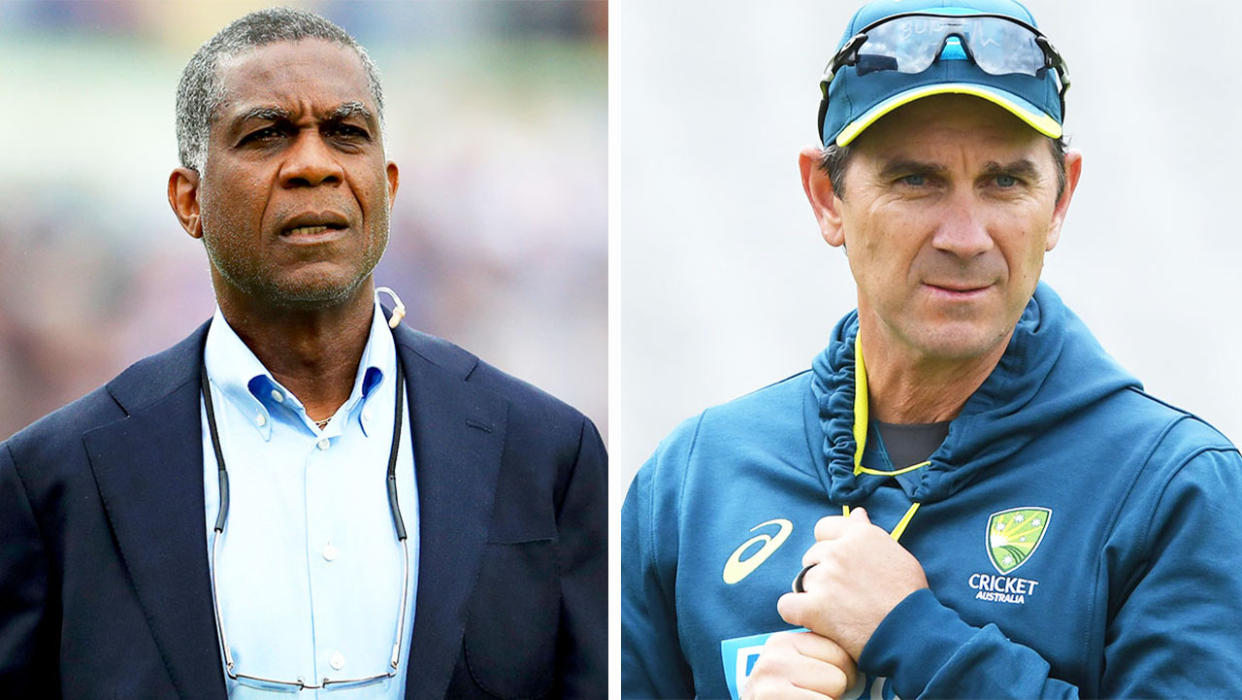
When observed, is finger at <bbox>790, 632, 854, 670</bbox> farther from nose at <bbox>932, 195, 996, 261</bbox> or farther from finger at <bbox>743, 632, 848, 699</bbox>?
nose at <bbox>932, 195, 996, 261</bbox>

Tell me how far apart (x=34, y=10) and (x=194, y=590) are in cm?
120

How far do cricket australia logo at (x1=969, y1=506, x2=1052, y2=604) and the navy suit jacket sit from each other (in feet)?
2.41

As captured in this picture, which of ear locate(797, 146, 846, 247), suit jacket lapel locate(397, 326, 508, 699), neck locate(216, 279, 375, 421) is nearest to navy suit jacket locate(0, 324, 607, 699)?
suit jacket lapel locate(397, 326, 508, 699)

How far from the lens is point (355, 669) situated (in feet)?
8.93

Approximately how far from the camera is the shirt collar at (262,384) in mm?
2768

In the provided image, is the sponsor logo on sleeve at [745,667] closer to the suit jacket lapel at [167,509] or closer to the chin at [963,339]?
the chin at [963,339]

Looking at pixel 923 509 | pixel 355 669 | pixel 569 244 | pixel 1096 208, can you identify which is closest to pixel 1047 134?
pixel 1096 208

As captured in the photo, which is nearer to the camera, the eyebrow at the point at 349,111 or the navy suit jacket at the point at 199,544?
the navy suit jacket at the point at 199,544

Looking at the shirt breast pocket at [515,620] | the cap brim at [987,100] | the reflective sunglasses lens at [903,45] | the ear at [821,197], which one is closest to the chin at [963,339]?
the ear at [821,197]

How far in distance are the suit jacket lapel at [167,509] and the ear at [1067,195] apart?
1.59 m

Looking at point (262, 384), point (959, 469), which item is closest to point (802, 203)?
point (959, 469)

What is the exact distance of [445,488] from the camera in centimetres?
282

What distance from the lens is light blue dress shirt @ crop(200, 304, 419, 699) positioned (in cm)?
270

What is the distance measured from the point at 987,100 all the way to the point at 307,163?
47.7 inches
